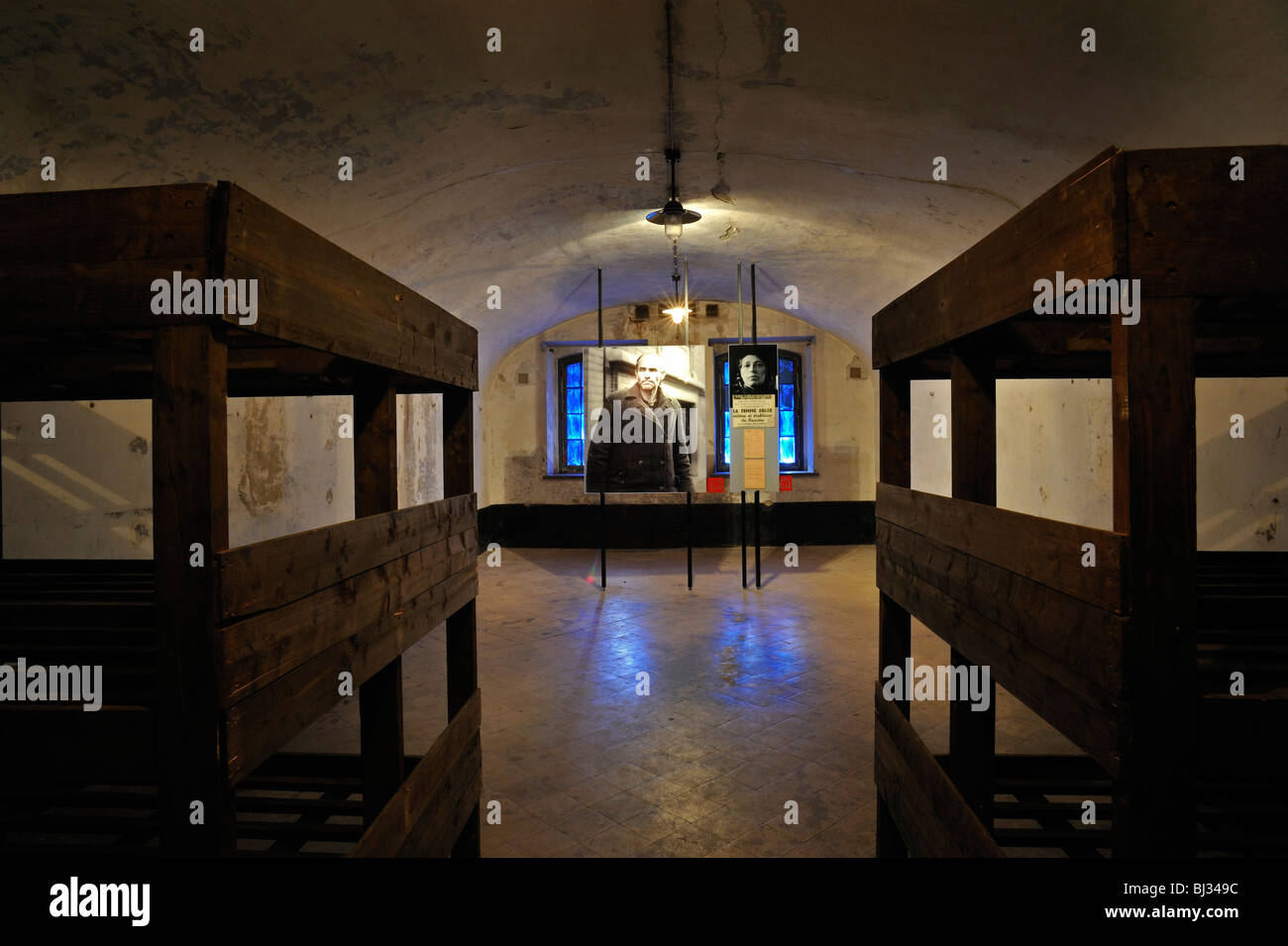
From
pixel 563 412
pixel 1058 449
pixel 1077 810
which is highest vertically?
pixel 563 412

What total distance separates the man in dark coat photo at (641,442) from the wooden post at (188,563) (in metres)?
6.64

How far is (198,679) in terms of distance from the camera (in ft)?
3.99

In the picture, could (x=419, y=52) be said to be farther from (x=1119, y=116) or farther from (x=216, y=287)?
(x=1119, y=116)

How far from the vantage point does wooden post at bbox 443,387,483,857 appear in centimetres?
255

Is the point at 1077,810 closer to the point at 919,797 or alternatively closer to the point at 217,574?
the point at 919,797

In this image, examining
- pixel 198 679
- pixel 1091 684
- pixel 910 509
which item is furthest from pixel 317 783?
pixel 1091 684

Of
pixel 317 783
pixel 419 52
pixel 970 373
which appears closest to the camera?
pixel 970 373

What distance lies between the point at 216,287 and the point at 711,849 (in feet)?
7.99

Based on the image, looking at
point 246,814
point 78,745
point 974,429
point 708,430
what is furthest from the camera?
point 708,430

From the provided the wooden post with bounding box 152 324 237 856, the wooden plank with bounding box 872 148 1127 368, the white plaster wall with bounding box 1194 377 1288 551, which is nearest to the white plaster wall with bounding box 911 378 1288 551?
the white plaster wall with bounding box 1194 377 1288 551

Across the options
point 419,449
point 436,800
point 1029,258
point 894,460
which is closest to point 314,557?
point 436,800

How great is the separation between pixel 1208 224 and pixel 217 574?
66.6 inches

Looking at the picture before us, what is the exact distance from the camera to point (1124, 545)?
1.16 m

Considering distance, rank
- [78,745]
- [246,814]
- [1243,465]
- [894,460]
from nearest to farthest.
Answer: [78,745]
[894,460]
[246,814]
[1243,465]
